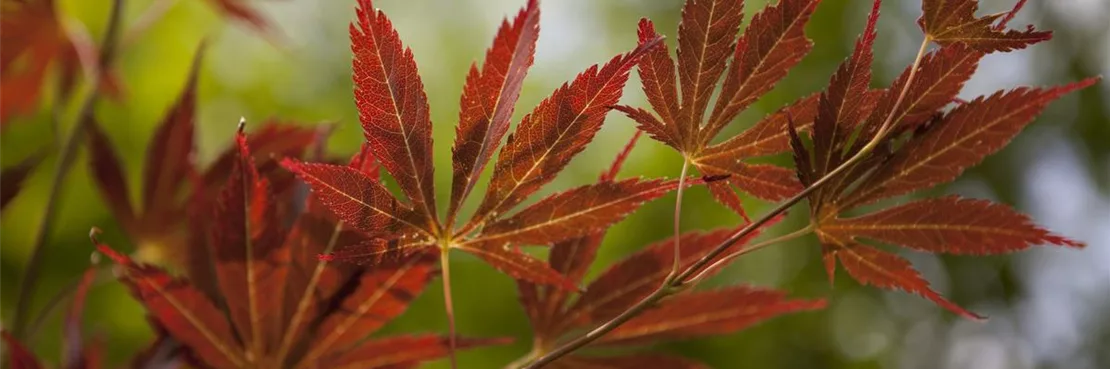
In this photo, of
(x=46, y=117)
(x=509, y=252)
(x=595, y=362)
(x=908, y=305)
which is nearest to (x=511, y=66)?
(x=509, y=252)

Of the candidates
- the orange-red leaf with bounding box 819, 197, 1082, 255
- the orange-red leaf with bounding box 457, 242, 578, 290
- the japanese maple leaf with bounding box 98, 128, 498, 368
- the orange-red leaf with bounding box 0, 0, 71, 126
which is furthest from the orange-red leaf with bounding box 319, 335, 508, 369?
the orange-red leaf with bounding box 0, 0, 71, 126

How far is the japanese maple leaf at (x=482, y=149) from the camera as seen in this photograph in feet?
1.03

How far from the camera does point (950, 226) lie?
369 millimetres

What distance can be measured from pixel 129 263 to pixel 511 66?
0.21m

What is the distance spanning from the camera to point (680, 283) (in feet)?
1.09

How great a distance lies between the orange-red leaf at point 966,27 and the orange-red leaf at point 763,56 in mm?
44

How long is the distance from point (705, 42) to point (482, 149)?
0.09 m

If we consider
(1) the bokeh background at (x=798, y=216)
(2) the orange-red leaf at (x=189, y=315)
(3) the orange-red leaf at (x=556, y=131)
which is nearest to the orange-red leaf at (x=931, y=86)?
(3) the orange-red leaf at (x=556, y=131)

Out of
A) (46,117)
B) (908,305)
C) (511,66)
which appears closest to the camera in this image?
(511,66)

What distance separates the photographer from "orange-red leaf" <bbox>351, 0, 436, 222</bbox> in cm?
31

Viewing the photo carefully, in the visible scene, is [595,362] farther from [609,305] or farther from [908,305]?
[908,305]

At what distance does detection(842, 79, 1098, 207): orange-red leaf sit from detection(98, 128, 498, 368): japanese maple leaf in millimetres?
225

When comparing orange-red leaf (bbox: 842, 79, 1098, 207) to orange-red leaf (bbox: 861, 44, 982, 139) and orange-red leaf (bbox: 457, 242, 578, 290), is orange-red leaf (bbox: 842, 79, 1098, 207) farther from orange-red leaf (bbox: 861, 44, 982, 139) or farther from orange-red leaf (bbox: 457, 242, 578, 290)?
orange-red leaf (bbox: 457, 242, 578, 290)

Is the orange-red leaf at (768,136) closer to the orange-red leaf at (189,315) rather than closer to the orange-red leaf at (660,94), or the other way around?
the orange-red leaf at (660,94)
